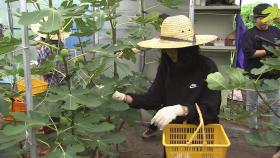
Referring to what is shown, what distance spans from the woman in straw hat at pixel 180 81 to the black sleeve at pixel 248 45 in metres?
2.26

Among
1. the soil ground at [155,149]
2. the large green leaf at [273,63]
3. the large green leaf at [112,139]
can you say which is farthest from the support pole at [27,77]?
the soil ground at [155,149]

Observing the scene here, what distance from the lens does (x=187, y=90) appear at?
8.09 feet

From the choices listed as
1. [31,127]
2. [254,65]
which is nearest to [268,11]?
[31,127]

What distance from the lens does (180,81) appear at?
8.27 feet

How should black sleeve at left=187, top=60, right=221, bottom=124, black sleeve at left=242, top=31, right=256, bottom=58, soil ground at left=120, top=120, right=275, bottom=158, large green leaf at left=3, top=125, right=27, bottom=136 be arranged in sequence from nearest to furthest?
large green leaf at left=3, top=125, right=27, bottom=136
black sleeve at left=187, top=60, right=221, bottom=124
soil ground at left=120, top=120, right=275, bottom=158
black sleeve at left=242, top=31, right=256, bottom=58

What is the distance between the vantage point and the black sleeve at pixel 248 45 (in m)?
4.62

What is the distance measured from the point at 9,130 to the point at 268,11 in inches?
58.0

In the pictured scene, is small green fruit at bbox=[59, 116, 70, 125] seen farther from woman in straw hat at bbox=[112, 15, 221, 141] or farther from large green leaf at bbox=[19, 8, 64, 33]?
large green leaf at bbox=[19, 8, 64, 33]

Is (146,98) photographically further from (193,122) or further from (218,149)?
(218,149)

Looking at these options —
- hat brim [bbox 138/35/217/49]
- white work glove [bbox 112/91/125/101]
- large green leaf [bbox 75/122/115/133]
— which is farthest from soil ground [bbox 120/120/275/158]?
large green leaf [bbox 75/122/115/133]

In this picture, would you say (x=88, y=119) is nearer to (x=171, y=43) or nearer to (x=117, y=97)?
(x=117, y=97)

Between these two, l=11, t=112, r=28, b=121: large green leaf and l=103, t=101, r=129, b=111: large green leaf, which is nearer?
l=11, t=112, r=28, b=121: large green leaf

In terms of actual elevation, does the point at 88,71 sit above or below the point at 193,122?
above

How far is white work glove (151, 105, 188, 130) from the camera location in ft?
6.95
